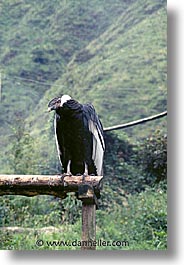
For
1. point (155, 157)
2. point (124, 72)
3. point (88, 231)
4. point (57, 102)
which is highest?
point (124, 72)

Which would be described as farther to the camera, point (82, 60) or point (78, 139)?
point (82, 60)

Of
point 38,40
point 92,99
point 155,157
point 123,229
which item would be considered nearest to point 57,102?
point 92,99

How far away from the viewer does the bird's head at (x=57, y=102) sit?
321cm

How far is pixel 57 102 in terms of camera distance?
10.5 feet

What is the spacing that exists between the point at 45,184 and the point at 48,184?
0.04ft

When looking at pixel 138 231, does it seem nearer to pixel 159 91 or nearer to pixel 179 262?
pixel 179 262

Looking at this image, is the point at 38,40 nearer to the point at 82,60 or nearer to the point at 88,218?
the point at 82,60

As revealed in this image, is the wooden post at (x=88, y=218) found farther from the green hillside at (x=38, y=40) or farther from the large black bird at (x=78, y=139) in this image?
the green hillside at (x=38, y=40)

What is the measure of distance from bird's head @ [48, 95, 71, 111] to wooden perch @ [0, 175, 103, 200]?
0.27 metres

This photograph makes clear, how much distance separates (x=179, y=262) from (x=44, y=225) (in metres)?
0.55

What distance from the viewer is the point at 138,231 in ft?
10.3

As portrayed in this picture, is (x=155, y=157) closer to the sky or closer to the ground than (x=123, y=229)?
closer to the sky


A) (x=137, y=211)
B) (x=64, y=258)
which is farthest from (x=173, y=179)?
(x=64, y=258)

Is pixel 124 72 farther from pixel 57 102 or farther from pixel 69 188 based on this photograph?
pixel 69 188
